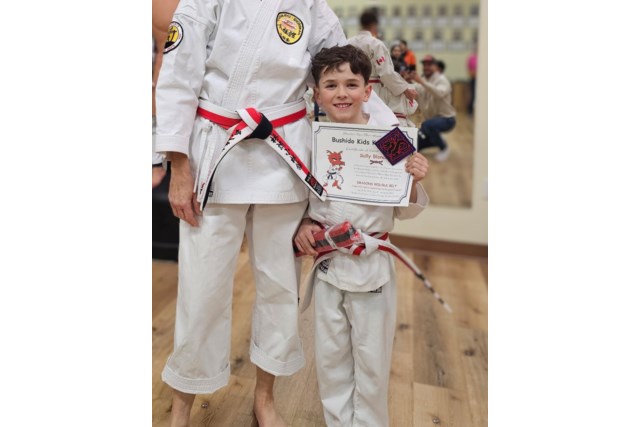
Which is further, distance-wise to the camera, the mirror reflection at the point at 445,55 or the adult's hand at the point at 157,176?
the adult's hand at the point at 157,176

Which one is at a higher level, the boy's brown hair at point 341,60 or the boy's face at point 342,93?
the boy's brown hair at point 341,60

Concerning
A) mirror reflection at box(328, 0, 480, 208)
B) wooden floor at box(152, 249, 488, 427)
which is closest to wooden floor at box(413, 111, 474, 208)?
mirror reflection at box(328, 0, 480, 208)

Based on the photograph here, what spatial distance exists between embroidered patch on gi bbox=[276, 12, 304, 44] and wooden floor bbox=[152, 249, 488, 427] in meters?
0.64

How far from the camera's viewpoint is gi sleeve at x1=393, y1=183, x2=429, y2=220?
1410mm

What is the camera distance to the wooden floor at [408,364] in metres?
1.75

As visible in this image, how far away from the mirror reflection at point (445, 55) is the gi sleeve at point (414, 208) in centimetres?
38

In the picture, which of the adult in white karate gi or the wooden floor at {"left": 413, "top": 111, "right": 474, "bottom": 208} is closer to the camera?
the adult in white karate gi

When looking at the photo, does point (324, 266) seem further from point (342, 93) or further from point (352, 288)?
point (342, 93)

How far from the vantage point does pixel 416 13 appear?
8.08 ft

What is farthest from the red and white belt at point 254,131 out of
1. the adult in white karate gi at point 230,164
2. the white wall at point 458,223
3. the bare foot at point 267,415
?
the white wall at point 458,223

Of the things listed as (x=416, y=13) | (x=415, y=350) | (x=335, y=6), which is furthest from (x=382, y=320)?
(x=416, y=13)

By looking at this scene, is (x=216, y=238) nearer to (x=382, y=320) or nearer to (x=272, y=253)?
(x=272, y=253)

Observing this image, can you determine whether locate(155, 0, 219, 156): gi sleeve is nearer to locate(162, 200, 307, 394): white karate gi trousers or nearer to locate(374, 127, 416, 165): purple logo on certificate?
locate(162, 200, 307, 394): white karate gi trousers

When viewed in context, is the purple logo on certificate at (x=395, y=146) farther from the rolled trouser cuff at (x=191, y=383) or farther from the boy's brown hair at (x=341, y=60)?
the rolled trouser cuff at (x=191, y=383)
